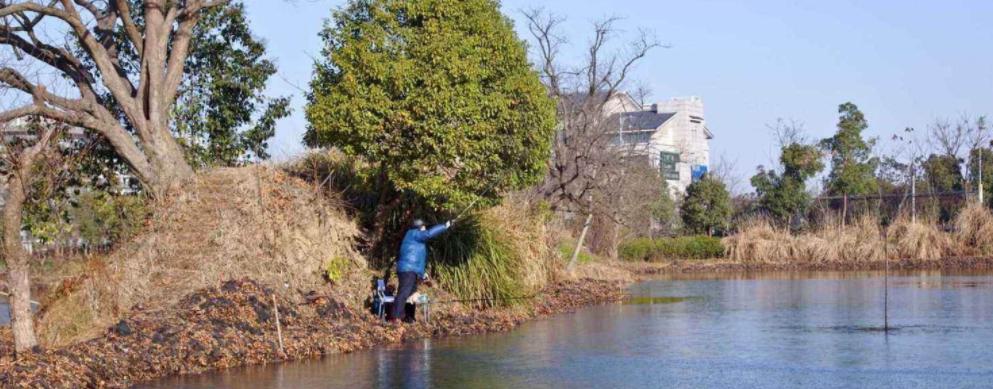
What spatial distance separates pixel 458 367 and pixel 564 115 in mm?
17026

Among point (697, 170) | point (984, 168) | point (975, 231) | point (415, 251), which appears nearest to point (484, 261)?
point (415, 251)

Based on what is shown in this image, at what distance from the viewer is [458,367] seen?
48.0 ft

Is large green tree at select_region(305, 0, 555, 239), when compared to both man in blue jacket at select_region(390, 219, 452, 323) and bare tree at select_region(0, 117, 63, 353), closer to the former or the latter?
man in blue jacket at select_region(390, 219, 452, 323)

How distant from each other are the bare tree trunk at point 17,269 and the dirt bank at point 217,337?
31cm

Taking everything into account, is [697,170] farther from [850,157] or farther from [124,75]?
[124,75]

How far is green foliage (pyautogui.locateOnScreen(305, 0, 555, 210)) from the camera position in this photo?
18.5 m

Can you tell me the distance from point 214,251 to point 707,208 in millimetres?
36487

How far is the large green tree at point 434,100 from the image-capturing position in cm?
1852

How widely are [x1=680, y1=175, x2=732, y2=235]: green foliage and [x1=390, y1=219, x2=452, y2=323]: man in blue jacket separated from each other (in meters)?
34.5

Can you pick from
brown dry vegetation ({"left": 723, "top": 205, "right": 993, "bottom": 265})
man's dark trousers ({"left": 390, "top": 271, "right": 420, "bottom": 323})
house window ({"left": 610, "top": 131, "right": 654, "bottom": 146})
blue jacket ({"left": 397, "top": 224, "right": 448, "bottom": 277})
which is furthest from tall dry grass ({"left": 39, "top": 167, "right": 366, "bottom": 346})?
brown dry vegetation ({"left": 723, "top": 205, "right": 993, "bottom": 265})

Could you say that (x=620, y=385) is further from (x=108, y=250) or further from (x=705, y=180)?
(x=705, y=180)

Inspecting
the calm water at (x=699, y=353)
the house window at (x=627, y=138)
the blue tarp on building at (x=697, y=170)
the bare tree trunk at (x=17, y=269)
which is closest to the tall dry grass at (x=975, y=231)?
the house window at (x=627, y=138)

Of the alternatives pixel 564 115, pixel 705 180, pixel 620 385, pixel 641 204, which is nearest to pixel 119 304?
pixel 620 385

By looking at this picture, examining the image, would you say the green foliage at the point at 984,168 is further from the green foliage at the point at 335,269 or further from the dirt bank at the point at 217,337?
the green foliage at the point at 335,269
